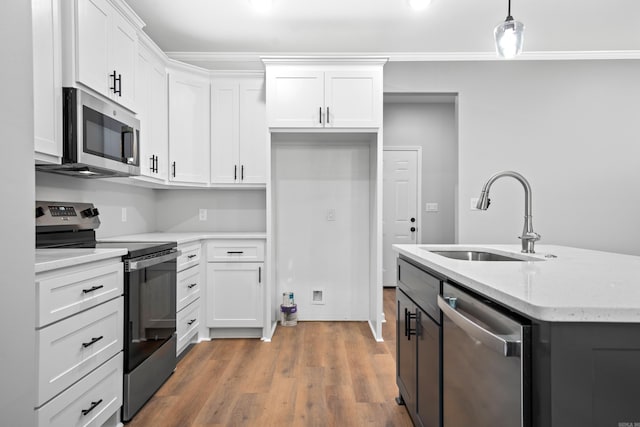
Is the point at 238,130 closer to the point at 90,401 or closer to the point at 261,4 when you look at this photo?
the point at 261,4

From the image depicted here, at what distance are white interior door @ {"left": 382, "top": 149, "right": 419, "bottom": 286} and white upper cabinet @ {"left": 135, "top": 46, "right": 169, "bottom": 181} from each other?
125 inches

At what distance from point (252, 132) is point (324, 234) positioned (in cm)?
124

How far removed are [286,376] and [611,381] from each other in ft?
6.90

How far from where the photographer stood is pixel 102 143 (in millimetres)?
2057

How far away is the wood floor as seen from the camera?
1984 millimetres

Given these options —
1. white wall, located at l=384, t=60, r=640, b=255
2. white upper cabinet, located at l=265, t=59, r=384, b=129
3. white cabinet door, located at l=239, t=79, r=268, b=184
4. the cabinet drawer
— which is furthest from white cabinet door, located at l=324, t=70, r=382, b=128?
the cabinet drawer

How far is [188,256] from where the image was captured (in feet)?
9.50

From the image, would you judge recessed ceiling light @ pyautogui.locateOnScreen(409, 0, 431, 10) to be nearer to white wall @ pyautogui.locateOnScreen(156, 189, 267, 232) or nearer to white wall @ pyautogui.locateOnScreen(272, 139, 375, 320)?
white wall @ pyautogui.locateOnScreen(272, 139, 375, 320)

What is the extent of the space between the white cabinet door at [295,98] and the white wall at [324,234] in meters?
0.57

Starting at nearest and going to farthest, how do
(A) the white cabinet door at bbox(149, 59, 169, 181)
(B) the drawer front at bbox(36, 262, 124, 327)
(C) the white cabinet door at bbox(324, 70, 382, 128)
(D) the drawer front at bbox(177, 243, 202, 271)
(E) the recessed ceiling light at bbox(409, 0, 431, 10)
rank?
1. (B) the drawer front at bbox(36, 262, 124, 327)
2. (E) the recessed ceiling light at bbox(409, 0, 431, 10)
3. (D) the drawer front at bbox(177, 243, 202, 271)
4. (A) the white cabinet door at bbox(149, 59, 169, 181)
5. (C) the white cabinet door at bbox(324, 70, 382, 128)

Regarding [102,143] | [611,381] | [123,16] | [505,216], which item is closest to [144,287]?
[102,143]

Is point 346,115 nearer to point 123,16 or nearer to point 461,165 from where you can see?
point 461,165

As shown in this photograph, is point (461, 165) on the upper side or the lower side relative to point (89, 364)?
upper

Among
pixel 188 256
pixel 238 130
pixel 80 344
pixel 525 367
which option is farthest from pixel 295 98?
pixel 525 367
